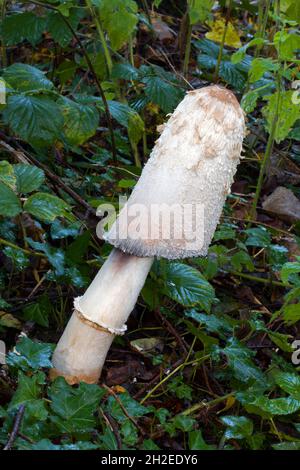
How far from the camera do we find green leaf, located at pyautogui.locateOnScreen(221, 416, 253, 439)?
2.97 meters

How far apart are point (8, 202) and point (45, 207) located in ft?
0.54

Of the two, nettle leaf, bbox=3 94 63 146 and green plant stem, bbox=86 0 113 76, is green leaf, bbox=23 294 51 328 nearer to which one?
nettle leaf, bbox=3 94 63 146

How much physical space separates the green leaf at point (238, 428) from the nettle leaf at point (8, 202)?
1.29m

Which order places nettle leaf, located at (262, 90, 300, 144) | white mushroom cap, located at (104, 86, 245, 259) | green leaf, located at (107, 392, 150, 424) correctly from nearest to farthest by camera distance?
1. white mushroom cap, located at (104, 86, 245, 259)
2. green leaf, located at (107, 392, 150, 424)
3. nettle leaf, located at (262, 90, 300, 144)

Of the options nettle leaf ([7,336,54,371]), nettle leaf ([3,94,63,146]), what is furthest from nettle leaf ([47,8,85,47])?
nettle leaf ([7,336,54,371])

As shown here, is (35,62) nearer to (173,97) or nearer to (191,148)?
(173,97)

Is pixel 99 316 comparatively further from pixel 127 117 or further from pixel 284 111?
pixel 284 111

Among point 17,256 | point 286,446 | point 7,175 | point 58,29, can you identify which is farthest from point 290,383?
point 58,29

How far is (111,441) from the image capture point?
2.70 m

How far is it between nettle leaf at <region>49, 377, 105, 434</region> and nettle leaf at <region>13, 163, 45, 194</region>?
2.95 ft

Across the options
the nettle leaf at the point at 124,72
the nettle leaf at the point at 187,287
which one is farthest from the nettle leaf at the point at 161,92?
the nettle leaf at the point at 187,287

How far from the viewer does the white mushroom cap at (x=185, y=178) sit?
2826 mm

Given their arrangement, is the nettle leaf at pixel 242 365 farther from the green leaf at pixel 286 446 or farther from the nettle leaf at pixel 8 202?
the nettle leaf at pixel 8 202
